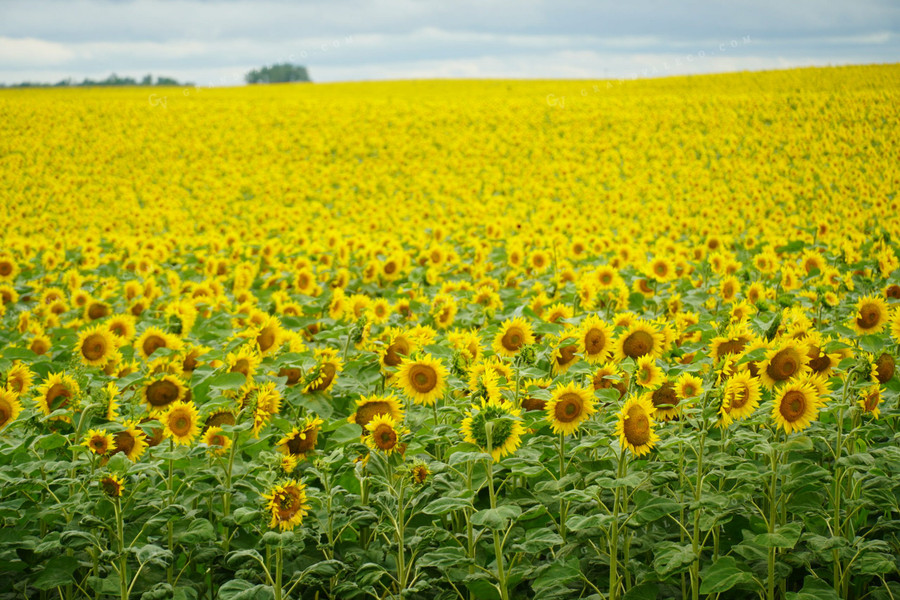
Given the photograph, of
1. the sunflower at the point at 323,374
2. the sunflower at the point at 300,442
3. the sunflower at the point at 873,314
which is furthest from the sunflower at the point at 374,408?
the sunflower at the point at 873,314

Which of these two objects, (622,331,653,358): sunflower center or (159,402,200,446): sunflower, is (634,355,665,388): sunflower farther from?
(159,402,200,446): sunflower

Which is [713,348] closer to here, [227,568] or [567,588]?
[567,588]

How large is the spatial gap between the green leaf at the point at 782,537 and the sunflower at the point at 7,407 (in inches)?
144

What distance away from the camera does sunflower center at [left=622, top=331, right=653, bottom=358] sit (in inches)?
147

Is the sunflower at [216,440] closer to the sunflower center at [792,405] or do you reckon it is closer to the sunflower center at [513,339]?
the sunflower center at [513,339]

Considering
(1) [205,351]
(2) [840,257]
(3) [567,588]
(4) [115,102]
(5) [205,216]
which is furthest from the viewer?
(4) [115,102]

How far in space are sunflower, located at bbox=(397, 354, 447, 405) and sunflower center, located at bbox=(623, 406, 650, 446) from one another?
40.5 inches

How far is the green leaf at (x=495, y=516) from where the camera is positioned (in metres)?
2.73

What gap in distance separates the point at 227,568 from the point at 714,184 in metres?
17.0

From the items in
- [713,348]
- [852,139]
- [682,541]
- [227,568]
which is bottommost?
[227,568]

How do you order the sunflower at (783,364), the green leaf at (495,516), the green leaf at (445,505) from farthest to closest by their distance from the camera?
the sunflower at (783,364) → the green leaf at (445,505) → the green leaf at (495,516)

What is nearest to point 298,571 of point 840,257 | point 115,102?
point 840,257

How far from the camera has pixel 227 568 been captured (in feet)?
11.4

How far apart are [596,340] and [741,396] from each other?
0.89m
